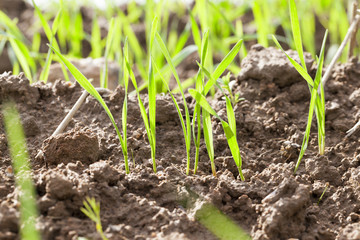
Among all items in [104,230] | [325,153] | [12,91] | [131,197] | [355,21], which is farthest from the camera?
[355,21]

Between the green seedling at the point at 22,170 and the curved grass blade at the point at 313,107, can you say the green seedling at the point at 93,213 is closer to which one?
the green seedling at the point at 22,170

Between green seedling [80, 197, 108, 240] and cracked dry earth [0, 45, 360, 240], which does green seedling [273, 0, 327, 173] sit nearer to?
cracked dry earth [0, 45, 360, 240]

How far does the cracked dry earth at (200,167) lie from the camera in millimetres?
1087

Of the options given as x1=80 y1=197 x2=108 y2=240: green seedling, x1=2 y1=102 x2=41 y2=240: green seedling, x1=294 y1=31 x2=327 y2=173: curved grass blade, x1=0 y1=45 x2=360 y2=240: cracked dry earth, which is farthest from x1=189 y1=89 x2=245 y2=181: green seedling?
x1=2 y1=102 x2=41 y2=240: green seedling

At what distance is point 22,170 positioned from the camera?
126cm

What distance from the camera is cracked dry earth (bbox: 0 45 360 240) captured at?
3.57 ft

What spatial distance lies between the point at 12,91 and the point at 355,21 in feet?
4.26

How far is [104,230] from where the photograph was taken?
3.48ft

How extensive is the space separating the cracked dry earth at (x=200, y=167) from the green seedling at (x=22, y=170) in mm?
18

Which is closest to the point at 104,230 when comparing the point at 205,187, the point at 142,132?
the point at 205,187

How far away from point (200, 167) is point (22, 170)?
524 millimetres

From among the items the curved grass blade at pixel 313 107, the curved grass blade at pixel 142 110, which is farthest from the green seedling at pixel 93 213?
the curved grass blade at pixel 313 107

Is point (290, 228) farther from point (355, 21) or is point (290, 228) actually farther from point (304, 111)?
point (355, 21)

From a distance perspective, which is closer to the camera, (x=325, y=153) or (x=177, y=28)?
(x=325, y=153)
